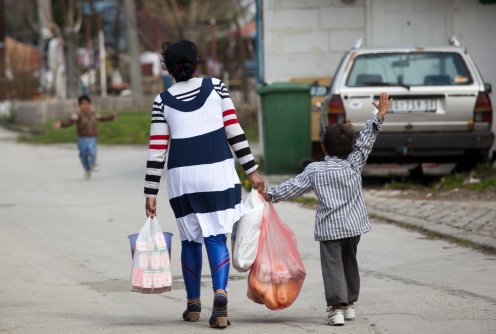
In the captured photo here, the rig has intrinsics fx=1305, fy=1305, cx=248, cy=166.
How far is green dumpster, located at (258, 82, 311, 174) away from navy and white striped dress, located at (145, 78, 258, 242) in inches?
369

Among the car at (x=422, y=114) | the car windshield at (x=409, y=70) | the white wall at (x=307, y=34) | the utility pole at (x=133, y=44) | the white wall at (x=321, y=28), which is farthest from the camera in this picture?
the utility pole at (x=133, y=44)

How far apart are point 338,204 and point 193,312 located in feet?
3.41

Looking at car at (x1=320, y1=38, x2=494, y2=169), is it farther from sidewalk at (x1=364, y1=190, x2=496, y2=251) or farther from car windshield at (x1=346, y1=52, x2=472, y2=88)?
sidewalk at (x1=364, y1=190, x2=496, y2=251)

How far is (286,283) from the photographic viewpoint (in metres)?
7.20

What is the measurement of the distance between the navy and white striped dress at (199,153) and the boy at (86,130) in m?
11.9

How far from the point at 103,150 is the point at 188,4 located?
2279 centimetres

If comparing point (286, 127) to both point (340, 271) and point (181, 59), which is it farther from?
point (340, 271)

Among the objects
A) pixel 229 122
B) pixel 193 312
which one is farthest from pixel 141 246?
pixel 229 122

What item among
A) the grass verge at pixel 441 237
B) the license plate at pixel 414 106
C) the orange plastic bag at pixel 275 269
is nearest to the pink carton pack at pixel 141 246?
the orange plastic bag at pixel 275 269

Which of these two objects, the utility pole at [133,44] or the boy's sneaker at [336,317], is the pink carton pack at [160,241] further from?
the utility pole at [133,44]

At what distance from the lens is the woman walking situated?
23.4 feet

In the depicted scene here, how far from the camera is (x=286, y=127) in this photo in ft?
54.7

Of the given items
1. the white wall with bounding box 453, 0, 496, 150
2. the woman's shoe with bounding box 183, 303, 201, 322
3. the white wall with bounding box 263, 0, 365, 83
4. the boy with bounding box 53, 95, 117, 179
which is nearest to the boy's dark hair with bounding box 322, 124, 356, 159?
the woman's shoe with bounding box 183, 303, 201, 322

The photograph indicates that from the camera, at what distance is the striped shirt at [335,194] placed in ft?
23.3
